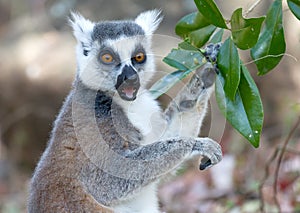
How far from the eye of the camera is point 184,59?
11.6 ft

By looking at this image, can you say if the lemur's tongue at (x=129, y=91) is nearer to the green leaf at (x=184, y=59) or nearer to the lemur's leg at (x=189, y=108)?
the green leaf at (x=184, y=59)

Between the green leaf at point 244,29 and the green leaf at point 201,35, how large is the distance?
464 millimetres

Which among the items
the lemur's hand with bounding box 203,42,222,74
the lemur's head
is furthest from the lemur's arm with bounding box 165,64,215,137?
the lemur's hand with bounding box 203,42,222,74

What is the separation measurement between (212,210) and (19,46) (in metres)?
5.25

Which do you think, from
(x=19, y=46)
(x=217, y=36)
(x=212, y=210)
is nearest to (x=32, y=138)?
(x=19, y=46)

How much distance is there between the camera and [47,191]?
3.75 meters

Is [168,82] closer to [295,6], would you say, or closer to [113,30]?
[113,30]

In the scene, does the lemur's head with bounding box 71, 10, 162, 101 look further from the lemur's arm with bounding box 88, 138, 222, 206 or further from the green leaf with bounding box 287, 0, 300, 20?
the green leaf with bounding box 287, 0, 300, 20

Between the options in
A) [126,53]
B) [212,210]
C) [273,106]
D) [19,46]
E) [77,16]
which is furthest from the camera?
[19,46]

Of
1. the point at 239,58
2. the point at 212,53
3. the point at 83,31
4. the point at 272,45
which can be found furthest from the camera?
the point at 83,31

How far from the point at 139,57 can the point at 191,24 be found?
17.3 inches

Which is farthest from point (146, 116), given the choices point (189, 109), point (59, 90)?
point (59, 90)

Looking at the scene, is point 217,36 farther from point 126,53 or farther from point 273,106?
point 273,106

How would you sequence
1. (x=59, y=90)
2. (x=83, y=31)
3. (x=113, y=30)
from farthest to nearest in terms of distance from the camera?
1. (x=59, y=90)
2. (x=83, y=31)
3. (x=113, y=30)
